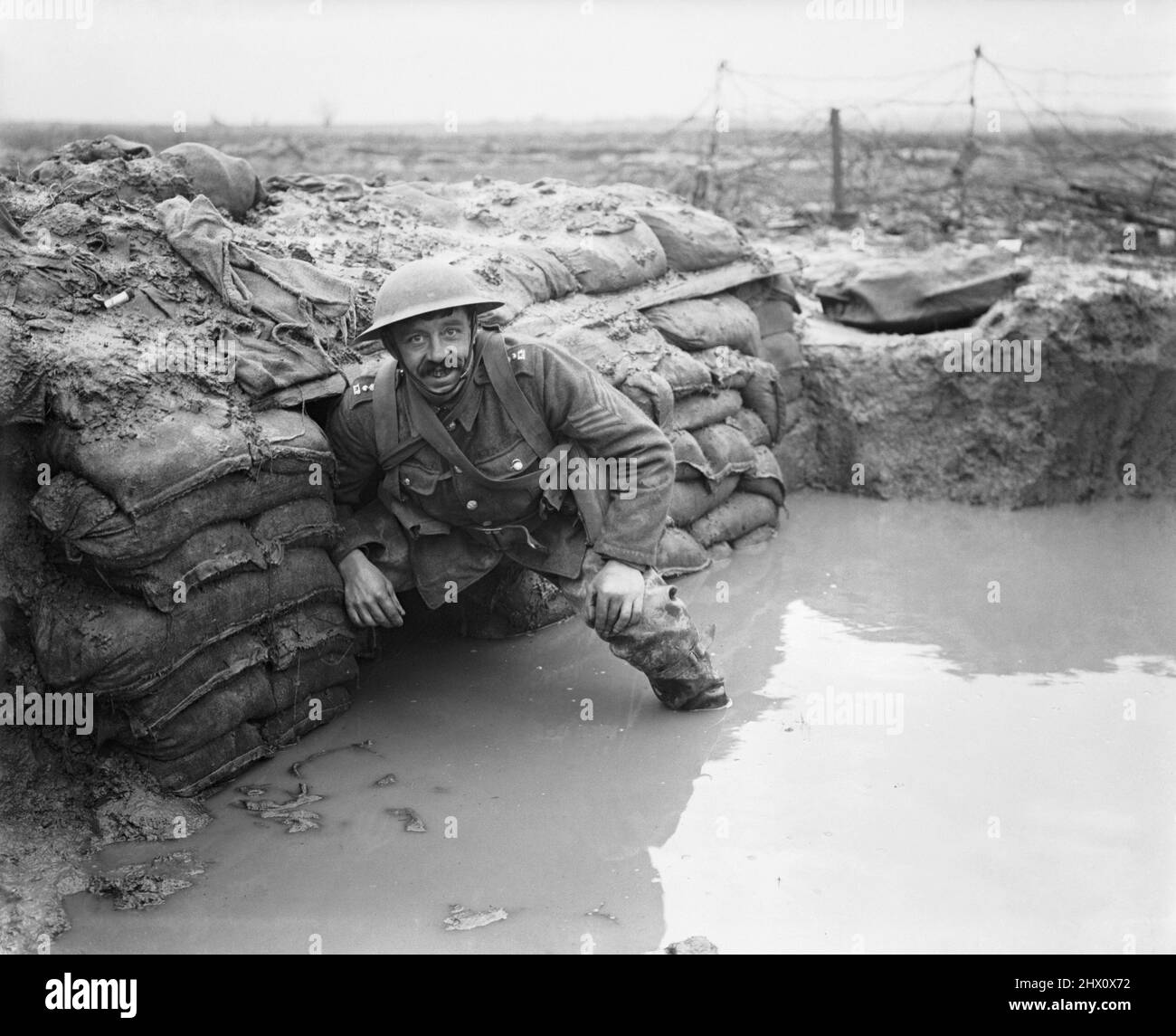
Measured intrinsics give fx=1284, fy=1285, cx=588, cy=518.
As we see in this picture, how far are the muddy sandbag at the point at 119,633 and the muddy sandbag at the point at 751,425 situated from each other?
3.11 m

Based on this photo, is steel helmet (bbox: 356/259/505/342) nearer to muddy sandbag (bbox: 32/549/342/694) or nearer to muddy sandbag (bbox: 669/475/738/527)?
muddy sandbag (bbox: 32/549/342/694)

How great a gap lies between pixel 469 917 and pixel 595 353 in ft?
8.73

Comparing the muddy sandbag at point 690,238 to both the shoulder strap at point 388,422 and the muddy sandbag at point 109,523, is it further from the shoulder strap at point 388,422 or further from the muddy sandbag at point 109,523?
the muddy sandbag at point 109,523

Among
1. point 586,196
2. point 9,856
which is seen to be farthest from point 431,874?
point 586,196

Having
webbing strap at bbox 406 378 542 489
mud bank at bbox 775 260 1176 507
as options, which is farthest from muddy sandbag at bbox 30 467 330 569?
mud bank at bbox 775 260 1176 507

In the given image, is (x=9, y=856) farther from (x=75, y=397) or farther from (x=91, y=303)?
(x=91, y=303)

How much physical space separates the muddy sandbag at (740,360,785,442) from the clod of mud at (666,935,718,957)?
3.75 meters

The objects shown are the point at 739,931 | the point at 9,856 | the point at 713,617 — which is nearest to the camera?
the point at 739,931

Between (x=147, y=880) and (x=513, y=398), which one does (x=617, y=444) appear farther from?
(x=147, y=880)

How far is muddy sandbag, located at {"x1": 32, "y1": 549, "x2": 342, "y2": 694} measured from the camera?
3494 mm

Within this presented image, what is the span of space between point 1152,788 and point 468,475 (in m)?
2.29

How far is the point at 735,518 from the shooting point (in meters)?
6.15

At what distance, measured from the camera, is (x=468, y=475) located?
411 centimetres

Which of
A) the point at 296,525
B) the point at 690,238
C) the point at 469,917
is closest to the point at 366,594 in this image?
the point at 296,525
